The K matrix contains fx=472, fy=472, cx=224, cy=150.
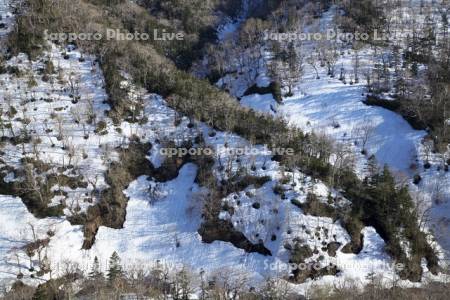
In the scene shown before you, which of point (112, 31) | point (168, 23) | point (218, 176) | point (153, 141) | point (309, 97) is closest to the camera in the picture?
point (218, 176)

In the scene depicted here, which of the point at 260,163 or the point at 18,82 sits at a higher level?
the point at 18,82

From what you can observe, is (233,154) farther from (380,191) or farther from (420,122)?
(420,122)

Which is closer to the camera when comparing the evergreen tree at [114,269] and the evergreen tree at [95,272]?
the evergreen tree at [114,269]

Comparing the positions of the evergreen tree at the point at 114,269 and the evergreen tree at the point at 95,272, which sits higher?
the evergreen tree at the point at 114,269

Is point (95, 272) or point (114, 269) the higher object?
point (114, 269)

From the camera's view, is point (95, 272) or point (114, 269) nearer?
point (114, 269)

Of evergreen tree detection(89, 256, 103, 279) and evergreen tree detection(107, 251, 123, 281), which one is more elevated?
evergreen tree detection(107, 251, 123, 281)

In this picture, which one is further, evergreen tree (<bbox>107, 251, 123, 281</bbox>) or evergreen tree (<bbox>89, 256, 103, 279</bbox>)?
evergreen tree (<bbox>89, 256, 103, 279</bbox>)

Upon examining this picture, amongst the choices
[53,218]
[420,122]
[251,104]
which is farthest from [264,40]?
[53,218]
